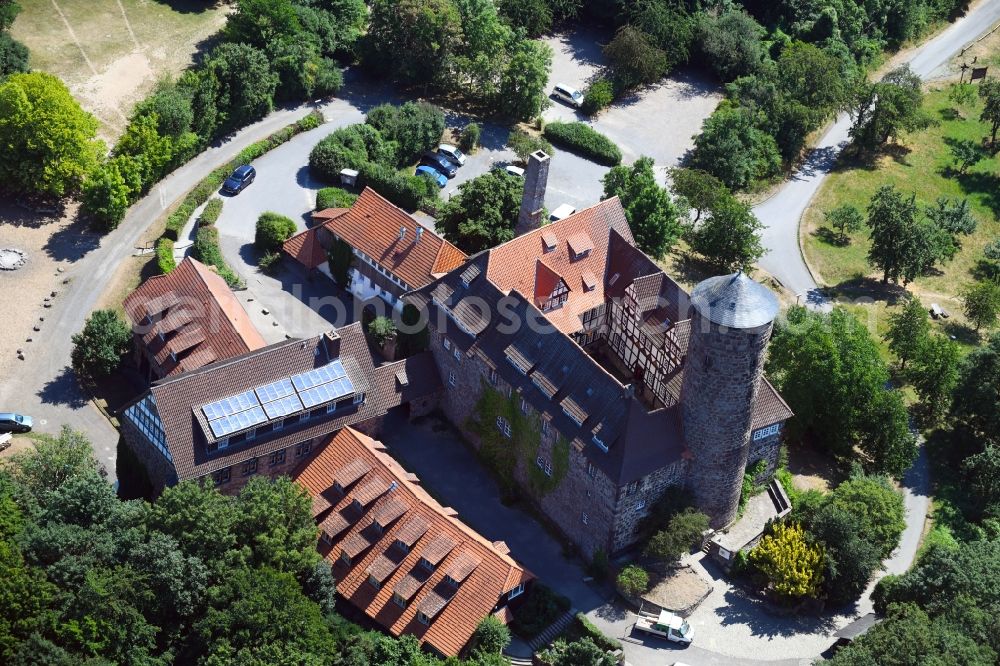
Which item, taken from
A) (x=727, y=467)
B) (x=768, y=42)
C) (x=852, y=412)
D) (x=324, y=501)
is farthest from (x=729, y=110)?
(x=324, y=501)

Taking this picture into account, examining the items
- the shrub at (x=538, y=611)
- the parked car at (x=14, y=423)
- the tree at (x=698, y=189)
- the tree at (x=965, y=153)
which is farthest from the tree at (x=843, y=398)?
the parked car at (x=14, y=423)

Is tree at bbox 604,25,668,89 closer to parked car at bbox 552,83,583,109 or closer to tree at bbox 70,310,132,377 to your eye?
parked car at bbox 552,83,583,109

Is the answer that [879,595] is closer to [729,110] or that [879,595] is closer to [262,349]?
[262,349]

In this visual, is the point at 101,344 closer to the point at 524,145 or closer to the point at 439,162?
the point at 439,162

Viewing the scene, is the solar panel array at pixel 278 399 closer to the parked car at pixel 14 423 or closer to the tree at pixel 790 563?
the parked car at pixel 14 423

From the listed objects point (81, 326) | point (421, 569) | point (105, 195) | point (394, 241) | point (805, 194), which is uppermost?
point (394, 241)

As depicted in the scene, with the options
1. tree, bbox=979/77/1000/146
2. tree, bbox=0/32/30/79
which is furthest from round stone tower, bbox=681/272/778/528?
tree, bbox=979/77/1000/146

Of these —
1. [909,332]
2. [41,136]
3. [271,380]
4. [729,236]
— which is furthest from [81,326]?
[909,332]
